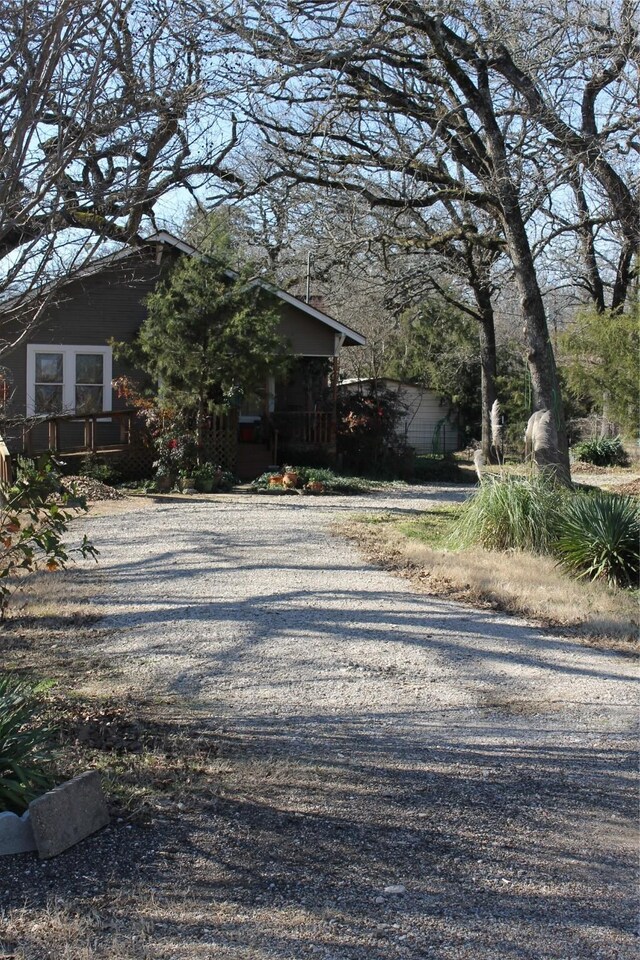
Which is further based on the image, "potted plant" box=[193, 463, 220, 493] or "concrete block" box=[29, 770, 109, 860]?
"potted plant" box=[193, 463, 220, 493]

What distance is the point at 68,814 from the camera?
400cm

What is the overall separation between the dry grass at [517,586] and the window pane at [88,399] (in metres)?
10.5

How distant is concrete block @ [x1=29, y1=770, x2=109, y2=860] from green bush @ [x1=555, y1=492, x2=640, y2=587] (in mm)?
7637

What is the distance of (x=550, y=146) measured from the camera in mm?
13844

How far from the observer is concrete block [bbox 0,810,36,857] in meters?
3.95

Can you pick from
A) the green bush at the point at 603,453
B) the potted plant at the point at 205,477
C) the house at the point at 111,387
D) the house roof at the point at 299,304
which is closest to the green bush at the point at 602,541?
the potted plant at the point at 205,477

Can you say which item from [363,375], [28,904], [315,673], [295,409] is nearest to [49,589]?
[315,673]

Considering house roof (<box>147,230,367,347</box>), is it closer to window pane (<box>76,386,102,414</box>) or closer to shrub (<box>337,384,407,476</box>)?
shrub (<box>337,384,407,476</box>)

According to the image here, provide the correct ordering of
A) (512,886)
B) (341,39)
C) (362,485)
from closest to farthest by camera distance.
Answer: (512,886) < (341,39) < (362,485)

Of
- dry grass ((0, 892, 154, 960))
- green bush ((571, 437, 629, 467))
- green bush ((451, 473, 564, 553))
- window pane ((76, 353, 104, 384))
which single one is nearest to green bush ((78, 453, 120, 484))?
window pane ((76, 353, 104, 384))

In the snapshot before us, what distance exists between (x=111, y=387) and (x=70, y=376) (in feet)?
3.12

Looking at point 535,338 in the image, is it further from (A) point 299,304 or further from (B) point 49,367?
(B) point 49,367

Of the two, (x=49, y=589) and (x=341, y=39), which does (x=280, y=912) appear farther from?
(x=341, y=39)

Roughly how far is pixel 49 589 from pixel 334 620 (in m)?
3.06
